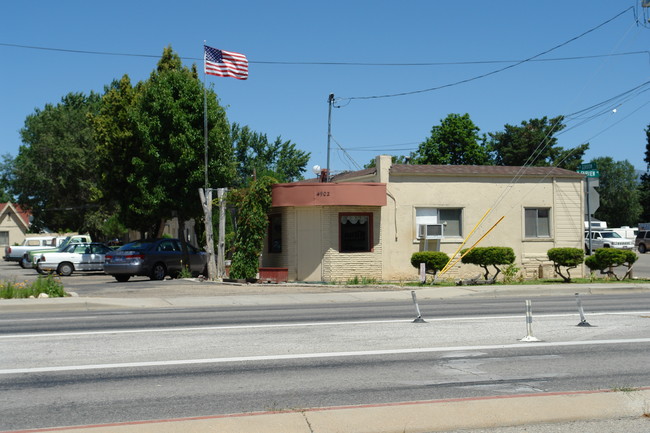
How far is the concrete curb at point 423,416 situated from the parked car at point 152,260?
909 inches

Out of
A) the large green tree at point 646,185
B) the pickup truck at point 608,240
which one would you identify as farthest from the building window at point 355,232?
the large green tree at point 646,185

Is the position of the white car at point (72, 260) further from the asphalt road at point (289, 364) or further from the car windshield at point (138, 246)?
the asphalt road at point (289, 364)

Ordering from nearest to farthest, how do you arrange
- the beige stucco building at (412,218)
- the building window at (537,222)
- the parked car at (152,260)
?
the beige stucco building at (412,218)
the building window at (537,222)
the parked car at (152,260)

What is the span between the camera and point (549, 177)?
28781mm

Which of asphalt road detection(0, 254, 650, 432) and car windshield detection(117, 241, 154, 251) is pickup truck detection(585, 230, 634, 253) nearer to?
car windshield detection(117, 241, 154, 251)

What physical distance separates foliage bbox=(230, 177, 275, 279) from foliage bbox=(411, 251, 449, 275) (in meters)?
5.59

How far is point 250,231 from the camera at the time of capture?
84.1 ft

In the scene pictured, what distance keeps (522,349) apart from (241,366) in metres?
4.08

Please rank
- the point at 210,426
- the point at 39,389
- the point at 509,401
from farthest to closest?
the point at 39,389 < the point at 509,401 < the point at 210,426

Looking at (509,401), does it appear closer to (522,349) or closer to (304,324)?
(522,349)

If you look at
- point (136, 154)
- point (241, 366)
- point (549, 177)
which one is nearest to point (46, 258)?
point (136, 154)

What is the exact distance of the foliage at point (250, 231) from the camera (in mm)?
25672

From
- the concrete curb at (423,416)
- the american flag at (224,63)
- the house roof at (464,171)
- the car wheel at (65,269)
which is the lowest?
the concrete curb at (423,416)

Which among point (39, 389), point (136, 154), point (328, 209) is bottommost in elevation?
point (39, 389)
